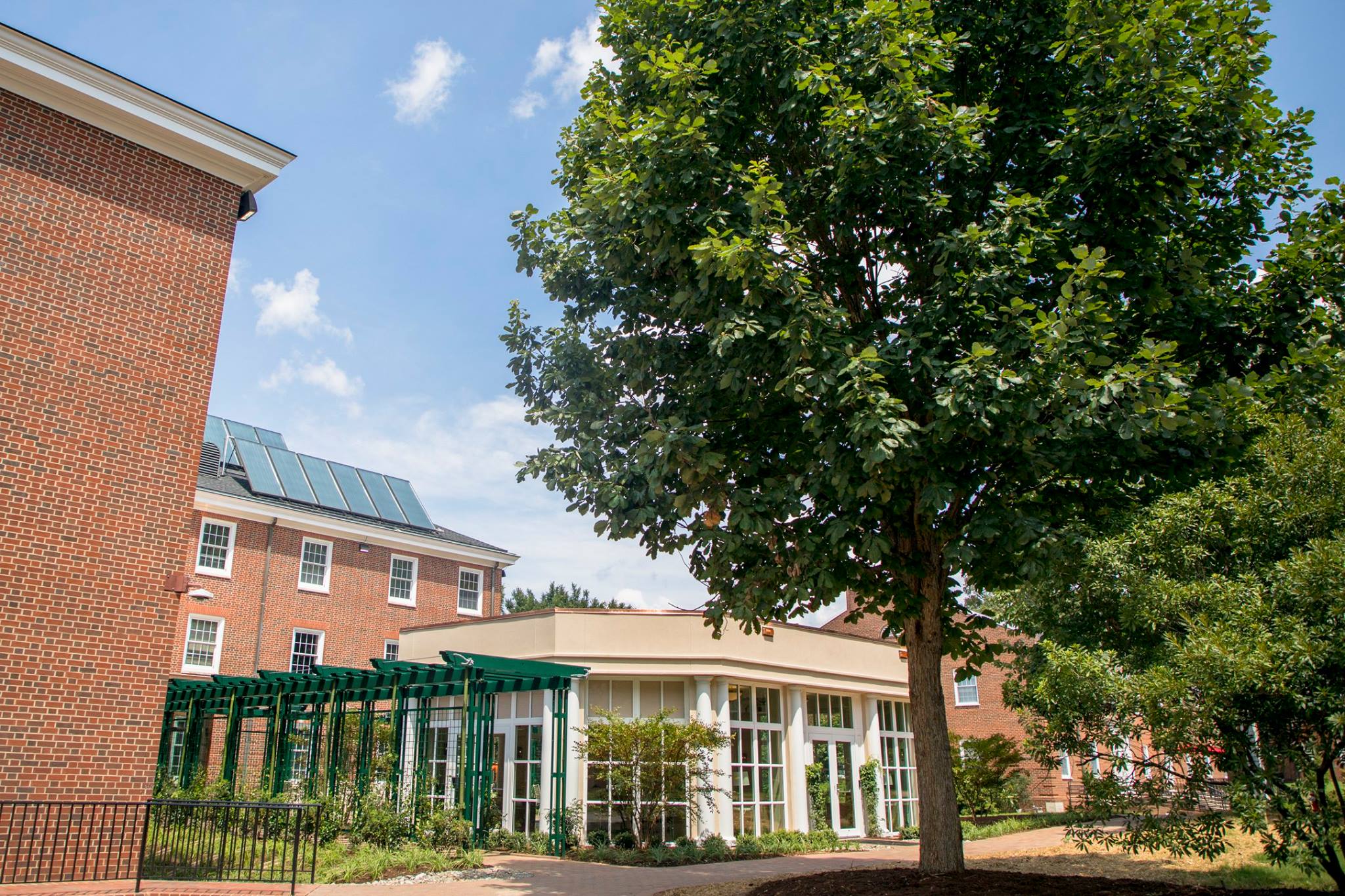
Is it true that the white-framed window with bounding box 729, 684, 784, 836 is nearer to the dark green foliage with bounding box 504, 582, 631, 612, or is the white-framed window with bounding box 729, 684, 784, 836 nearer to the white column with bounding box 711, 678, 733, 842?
the white column with bounding box 711, 678, 733, 842

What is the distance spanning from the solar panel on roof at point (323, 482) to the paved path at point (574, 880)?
15482 millimetres

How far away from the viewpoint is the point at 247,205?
12.8 metres

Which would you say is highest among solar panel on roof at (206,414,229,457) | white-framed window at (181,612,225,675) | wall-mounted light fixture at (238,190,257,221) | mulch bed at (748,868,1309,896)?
solar panel on roof at (206,414,229,457)

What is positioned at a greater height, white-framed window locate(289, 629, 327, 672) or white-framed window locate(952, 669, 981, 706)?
white-framed window locate(289, 629, 327, 672)

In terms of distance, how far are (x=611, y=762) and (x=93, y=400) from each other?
10068mm

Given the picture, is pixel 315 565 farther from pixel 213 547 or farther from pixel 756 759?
pixel 756 759

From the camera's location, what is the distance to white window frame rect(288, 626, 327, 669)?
2578 cm

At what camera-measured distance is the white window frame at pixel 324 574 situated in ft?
87.5

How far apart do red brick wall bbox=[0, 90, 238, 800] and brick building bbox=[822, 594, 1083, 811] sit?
2287 centimetres

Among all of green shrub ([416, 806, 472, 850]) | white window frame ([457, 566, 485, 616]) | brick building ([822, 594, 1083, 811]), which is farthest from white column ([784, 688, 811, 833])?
white window frame ([457, 566, 485, 616])

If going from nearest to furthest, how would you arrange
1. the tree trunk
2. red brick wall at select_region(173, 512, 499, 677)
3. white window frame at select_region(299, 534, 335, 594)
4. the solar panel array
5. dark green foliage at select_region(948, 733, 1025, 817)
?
the tree trunk → red brick wall at select_region(173, 512, 499, 677) → dark green foliage at select_region(948, 733, 1025, 817) → white window frame at select_region(299, 534, 335, 594) → the solar panel array

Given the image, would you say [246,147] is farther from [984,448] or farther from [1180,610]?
[1180,610]

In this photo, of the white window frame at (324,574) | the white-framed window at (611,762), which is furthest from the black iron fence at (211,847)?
the white window frame at (324,574)

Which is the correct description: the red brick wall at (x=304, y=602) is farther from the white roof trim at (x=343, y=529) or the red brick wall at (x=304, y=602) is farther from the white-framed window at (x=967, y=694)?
the white-framed window at (x=967, y=694)
